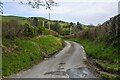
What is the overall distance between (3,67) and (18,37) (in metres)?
12.4

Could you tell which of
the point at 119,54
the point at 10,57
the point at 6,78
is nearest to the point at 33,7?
the point at 10,57

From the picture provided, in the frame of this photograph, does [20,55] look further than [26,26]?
No

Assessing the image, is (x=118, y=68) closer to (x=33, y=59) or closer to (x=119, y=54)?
(x=119, y=54)

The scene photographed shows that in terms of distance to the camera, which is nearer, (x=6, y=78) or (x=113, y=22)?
(x=6, y=78)

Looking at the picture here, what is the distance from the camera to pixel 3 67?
2055 cm

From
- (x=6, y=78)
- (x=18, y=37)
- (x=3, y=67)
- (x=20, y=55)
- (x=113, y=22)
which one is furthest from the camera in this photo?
(x=18, y=37)

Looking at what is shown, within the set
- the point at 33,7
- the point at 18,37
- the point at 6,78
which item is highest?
the point at 33,7

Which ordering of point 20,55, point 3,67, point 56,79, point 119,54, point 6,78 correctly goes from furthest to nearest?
point 20,55 → point 119,54 → point 3,67 → point 6,78 → point 56,79

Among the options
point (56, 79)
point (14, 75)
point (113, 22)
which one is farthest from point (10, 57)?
point (113, 22)

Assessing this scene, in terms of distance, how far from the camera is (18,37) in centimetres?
3272

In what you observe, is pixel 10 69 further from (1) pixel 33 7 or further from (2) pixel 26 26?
(2) pixel 26 26

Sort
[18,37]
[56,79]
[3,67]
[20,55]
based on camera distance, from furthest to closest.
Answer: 1. [18,37]
2. [20,55]
3. [3,67]
4. [56,79]

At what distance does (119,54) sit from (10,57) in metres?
9.16

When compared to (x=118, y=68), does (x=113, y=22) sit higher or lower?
higher
